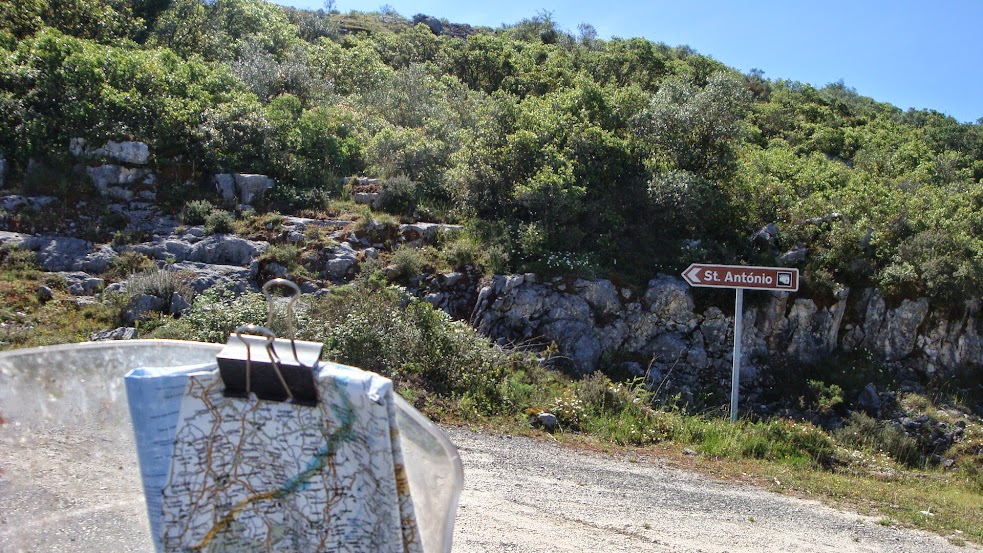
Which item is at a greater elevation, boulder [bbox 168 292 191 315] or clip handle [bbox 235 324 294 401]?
clip handle [bbox 235 324 294 401]

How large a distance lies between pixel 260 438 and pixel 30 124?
1438 centimetres

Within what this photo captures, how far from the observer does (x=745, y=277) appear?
10.3 metres

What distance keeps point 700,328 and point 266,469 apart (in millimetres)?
11165

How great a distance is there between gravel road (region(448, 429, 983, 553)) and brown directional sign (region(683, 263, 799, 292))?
318cm

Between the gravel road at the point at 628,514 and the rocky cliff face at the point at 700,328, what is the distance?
3754 millimetres

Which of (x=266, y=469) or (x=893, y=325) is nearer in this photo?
(x=266, y=469)

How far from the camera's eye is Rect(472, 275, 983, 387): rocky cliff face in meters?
11.8

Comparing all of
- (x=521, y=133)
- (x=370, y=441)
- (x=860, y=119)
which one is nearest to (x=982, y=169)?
(x=860, y=119)

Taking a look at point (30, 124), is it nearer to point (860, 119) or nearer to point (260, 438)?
point (260, 438)

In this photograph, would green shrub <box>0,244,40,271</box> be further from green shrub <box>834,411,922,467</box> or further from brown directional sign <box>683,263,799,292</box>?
green shrub <box>834,411,922,467</box>

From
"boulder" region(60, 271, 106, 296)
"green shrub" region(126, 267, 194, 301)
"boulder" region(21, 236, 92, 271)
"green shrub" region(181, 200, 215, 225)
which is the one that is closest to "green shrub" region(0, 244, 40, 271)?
"boulder" region(21, 236, 92, 271)

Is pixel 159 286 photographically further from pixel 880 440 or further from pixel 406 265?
pixel 880 440

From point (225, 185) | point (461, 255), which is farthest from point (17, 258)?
point (461, 255)

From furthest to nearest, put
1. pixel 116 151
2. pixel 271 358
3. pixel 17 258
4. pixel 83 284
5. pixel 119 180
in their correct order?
1. pixel 116 151
2. pixel 119 180
3. pixel 17 258
4. pixel 83 284
5. pixel 271 358
